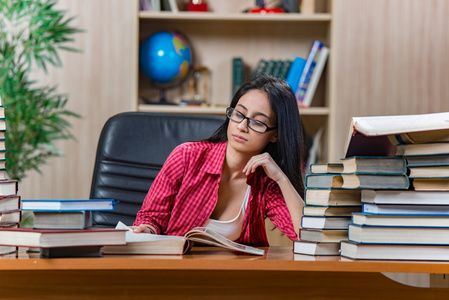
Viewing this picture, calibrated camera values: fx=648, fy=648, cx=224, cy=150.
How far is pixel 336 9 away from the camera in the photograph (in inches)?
128

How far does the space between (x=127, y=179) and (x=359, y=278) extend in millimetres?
1107

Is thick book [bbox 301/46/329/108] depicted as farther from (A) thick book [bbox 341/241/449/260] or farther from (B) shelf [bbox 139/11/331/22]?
(A) thick book [bbox 341/241/449/260]

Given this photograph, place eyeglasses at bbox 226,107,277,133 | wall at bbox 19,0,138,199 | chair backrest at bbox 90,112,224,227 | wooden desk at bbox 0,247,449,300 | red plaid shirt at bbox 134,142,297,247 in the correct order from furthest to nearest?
wall at bbox 19,0,138,199, chair backrest at bbox 90,112,224,227, red plaid shirt at bbox 134,142,297,247, eyeglasses at bbox 226,107,277,133, wooden desk at bbox 0,247,449,300

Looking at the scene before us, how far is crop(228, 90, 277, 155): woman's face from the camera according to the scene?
1.73 metres

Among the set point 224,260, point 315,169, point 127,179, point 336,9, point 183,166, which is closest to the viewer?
point 224,260

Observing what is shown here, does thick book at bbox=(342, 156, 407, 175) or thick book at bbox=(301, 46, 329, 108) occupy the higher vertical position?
thick book at bbox=(301, 46, 329, 108)

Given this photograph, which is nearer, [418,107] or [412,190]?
[412,190]

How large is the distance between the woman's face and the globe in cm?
155

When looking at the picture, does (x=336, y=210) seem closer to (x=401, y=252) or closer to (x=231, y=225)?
(x=401, y=252)

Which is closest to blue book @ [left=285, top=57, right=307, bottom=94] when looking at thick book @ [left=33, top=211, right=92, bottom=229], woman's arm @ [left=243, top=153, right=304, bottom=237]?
woman's arm @ [left=243, top=153, right=304, bottom=237]

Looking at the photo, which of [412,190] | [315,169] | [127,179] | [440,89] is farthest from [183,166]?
[440,89]

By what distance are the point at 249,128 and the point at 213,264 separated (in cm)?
68

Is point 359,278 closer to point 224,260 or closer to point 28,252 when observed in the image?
point 224,260

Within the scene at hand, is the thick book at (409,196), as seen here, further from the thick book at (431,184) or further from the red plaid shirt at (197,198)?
the red plaid shirt at (197,198)
